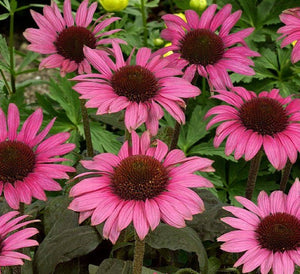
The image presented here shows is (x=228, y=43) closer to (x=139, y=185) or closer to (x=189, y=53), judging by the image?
(x=189, y=53)

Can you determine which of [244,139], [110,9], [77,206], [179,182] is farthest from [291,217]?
[110,9]

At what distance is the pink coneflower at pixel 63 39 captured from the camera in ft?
5.21

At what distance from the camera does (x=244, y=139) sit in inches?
55.1

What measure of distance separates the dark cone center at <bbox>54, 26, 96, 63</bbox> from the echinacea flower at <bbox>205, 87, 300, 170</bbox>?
0.40m

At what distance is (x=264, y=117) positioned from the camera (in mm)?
1430

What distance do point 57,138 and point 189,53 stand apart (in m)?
0.45

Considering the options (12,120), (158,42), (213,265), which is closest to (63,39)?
(12,120)

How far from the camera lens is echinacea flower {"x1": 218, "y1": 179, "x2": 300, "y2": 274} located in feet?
4.09

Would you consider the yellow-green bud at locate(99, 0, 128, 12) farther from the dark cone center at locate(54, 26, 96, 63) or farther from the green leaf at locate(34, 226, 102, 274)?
the green leaf at locate(34, 226, 102, 274)

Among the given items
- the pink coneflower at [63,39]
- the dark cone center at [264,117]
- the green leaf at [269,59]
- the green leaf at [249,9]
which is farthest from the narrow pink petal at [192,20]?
the green leaf at [249,9]

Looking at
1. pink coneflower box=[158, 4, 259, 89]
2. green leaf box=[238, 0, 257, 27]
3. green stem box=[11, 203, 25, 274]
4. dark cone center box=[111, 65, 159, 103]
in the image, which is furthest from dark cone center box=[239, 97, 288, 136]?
green leaf box=[238, 0, 257, 27]

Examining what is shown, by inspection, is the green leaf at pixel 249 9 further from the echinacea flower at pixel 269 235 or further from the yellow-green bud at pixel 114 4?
the echinacea flower at pixel 269 235

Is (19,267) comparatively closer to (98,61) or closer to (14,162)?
(14,162)

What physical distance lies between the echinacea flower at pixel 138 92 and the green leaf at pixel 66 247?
1.08 ft
